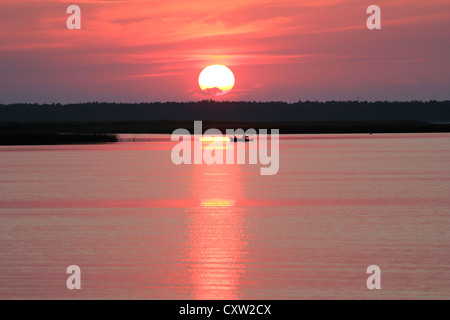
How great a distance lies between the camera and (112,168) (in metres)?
58.6

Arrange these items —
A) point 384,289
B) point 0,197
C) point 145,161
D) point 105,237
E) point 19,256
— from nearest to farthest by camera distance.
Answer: point 384,289, point 19,256, point 105,237, point 0,197, point 145,161

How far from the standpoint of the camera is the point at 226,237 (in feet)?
83.9

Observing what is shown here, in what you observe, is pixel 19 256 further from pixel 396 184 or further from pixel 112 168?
pixel 112 168

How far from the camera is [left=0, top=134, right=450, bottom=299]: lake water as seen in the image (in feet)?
60.5

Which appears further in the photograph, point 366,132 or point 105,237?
point 366,132

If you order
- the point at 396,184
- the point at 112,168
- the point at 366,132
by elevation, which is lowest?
the point at 396,184

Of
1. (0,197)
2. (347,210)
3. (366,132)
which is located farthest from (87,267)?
(366,132)

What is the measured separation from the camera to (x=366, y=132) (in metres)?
170

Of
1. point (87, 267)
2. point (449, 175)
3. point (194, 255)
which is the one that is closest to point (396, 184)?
point (449, 175)

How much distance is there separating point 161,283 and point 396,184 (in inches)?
1092

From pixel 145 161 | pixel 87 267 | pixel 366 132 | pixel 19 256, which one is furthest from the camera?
pixel 366 132

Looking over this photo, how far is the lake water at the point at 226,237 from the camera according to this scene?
18453mm

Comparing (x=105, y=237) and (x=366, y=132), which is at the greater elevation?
(x=366, y=132)

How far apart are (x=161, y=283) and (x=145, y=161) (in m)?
49.4
